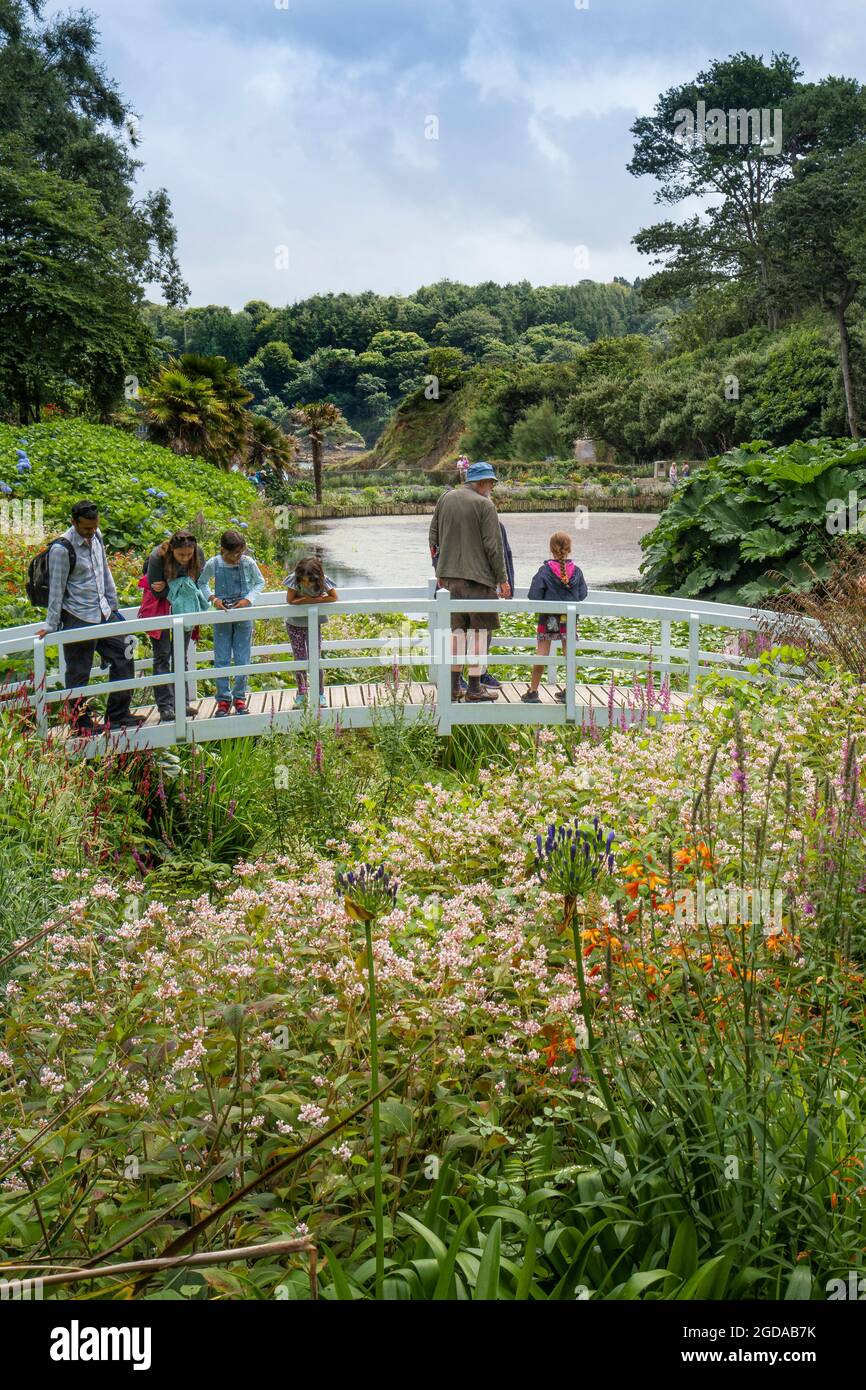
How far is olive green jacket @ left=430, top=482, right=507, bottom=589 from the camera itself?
852cm

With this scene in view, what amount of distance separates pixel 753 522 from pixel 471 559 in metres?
6.94

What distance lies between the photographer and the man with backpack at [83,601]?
7.45 meters

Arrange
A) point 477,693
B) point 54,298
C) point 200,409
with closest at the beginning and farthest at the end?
1. point 477,693
2. point 200,409
3. point 54,298

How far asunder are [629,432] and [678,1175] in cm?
4394

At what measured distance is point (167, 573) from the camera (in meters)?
8.30

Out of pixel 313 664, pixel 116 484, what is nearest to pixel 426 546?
pixel 116 484

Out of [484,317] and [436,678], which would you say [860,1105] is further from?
[484,317]

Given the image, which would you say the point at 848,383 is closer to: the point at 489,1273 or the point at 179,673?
the point at 179,673

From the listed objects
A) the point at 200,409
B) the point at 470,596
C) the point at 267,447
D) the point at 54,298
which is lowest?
the point at 470,596
